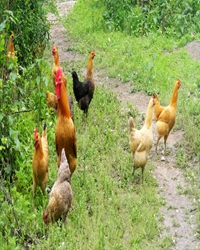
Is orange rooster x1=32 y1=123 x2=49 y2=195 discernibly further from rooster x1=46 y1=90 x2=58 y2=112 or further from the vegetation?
rooster x1=46 y1=90 x2=58 y2=112

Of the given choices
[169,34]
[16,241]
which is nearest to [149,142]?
[16,241]

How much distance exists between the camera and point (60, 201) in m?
5.80

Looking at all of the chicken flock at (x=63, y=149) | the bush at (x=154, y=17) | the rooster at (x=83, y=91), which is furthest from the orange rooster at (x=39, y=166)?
the bush at (x=154, y=17)

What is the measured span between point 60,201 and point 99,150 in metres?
2.50

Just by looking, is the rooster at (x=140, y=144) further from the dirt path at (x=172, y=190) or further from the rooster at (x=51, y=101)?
the rooster at (x=51, y=101)

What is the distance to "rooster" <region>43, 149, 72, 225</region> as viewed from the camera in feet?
19.1

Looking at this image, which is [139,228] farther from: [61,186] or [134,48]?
[134,48]

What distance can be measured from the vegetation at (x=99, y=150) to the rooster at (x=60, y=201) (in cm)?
14

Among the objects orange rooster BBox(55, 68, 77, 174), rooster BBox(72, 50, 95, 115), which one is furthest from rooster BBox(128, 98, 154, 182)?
rooster BBox(72, 50, 95, 115)

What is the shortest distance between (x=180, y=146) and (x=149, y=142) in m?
1.59

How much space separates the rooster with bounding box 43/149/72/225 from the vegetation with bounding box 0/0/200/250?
0.45ft

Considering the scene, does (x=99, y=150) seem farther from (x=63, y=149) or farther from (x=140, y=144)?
(x=63, y=149)

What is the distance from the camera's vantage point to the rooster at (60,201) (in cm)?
582

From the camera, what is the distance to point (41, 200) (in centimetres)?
645
